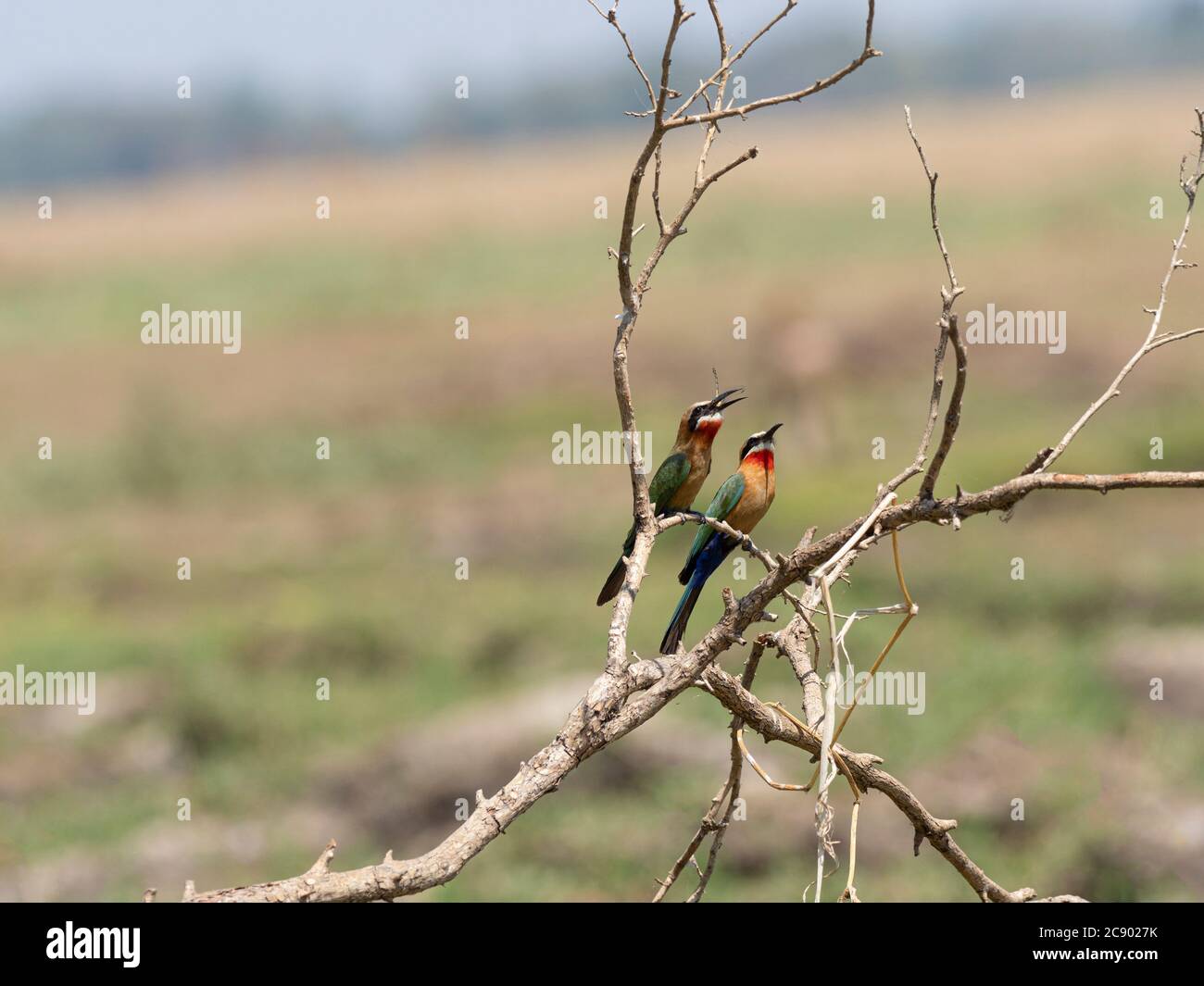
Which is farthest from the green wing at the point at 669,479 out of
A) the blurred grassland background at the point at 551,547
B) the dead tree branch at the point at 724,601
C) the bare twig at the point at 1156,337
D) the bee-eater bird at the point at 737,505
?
the bare twig at the point at 1156,337

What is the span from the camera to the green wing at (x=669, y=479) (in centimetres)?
416

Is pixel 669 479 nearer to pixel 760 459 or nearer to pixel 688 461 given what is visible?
pixel 688 461

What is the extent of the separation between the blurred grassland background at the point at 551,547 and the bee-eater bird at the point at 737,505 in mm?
1179

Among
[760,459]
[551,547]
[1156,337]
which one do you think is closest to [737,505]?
[760,459]

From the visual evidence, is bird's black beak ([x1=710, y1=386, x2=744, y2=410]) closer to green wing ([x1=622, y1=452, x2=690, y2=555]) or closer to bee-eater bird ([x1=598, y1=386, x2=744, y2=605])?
bee-eater bird ([x1=598, y1=386, x2=744, y2=605])

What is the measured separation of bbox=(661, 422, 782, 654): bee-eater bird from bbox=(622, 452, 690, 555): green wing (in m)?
0.20

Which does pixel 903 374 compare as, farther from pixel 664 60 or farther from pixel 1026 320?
pixel 664 60

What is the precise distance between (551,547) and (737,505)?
35.8 feet

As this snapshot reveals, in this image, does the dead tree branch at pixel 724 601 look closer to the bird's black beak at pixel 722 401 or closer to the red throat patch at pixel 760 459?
the bird's black beak at pixel 722 401

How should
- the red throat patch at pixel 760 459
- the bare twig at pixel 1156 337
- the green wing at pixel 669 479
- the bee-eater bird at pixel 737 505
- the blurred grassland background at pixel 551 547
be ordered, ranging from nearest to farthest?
the bare twig at pixel 1156 337, the bee-eater bird at pixel 737 505, the red throat patch at pixel 760 459, the green wing at pixel 669 479, the blurred grassland background at pixel 551 547

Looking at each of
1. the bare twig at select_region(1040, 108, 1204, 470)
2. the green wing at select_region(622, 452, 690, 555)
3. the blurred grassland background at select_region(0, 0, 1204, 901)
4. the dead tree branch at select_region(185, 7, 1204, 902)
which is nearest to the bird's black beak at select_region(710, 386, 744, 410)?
the green wing at select_region(622, 452, 690, 555)

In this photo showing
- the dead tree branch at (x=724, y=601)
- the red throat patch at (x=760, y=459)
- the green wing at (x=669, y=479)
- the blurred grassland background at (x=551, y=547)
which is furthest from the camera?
the blurred grassland background at (x=551, y=547)

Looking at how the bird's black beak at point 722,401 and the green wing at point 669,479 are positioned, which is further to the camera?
the green wing at point 669,479

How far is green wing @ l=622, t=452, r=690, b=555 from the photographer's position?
416cm
